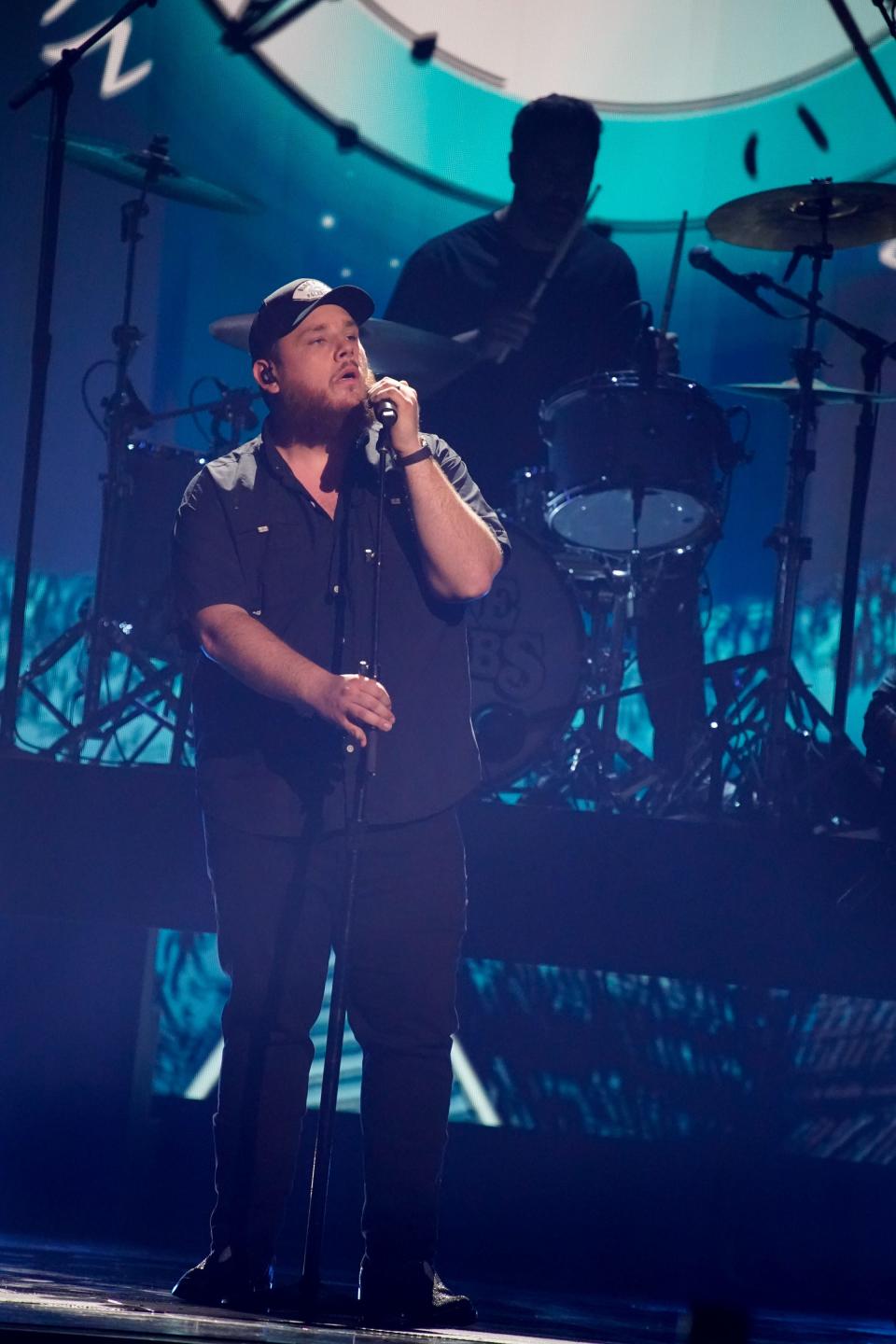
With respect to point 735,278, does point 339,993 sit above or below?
below

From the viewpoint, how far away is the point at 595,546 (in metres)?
4.62

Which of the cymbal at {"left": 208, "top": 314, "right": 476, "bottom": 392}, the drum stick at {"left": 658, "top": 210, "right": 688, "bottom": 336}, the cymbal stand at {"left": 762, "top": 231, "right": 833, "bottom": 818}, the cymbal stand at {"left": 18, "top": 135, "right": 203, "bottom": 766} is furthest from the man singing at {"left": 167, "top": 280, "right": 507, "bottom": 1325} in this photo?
the drum stick at {"left": 658, "top": 210, "right": 688, "bottom": 336}

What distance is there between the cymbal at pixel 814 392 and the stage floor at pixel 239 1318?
108 inches

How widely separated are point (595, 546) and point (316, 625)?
2096 millimetres

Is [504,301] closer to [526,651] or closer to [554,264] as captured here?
[554,264]

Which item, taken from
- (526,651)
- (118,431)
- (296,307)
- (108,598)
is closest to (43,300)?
(118,431)

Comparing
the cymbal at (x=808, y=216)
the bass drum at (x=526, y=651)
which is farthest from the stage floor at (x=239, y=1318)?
the cymbal at (x=808, y=216)

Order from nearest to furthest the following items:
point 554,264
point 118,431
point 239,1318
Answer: point 239,1318 → point 554,264 → point 118,431

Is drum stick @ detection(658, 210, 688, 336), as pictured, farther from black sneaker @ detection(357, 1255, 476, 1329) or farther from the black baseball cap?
black sneaker @ detection(357, 1255, 476, 1329)

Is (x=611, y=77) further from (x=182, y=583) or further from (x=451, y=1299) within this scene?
(x=451, y=1299)

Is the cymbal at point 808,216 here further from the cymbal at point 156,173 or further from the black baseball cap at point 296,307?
the black baseball cap at point 296,307

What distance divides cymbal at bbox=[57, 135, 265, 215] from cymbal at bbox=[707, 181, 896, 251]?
157 centimetres

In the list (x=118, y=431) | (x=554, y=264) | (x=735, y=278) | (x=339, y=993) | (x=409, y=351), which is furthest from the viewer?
(x=118, y=431)

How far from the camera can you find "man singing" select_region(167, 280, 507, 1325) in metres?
2.45
